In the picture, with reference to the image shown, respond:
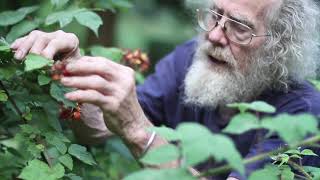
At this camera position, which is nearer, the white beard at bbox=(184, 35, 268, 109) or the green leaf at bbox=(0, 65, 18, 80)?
the green leaf at bbox=(0, 65, 18, 80)

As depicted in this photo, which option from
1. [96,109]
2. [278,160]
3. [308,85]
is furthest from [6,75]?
[308,85]

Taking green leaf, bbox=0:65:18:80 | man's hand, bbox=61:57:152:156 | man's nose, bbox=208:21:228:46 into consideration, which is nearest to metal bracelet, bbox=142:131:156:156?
man's hand, bbox=61:57:152:156

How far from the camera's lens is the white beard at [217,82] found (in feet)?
7.72

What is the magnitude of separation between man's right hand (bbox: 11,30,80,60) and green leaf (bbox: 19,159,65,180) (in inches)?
11.2

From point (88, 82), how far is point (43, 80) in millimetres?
162

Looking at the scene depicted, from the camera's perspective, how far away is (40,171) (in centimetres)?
Result: 142

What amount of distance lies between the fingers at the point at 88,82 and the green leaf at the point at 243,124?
1.55ft

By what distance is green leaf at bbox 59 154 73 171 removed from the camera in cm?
151

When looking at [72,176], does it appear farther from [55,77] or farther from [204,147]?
[204,147]

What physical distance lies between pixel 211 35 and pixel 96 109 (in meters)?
0.53

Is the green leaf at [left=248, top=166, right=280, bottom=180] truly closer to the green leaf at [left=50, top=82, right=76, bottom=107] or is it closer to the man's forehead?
the green leaf at [left=50, top=82, right=76, bottom=107]

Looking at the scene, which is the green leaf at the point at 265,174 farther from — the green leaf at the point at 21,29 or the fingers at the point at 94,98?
the green leaf at the point at 21,29

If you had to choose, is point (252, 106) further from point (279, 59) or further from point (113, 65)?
point (279, 59)

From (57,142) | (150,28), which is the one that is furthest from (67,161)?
(150,28)
